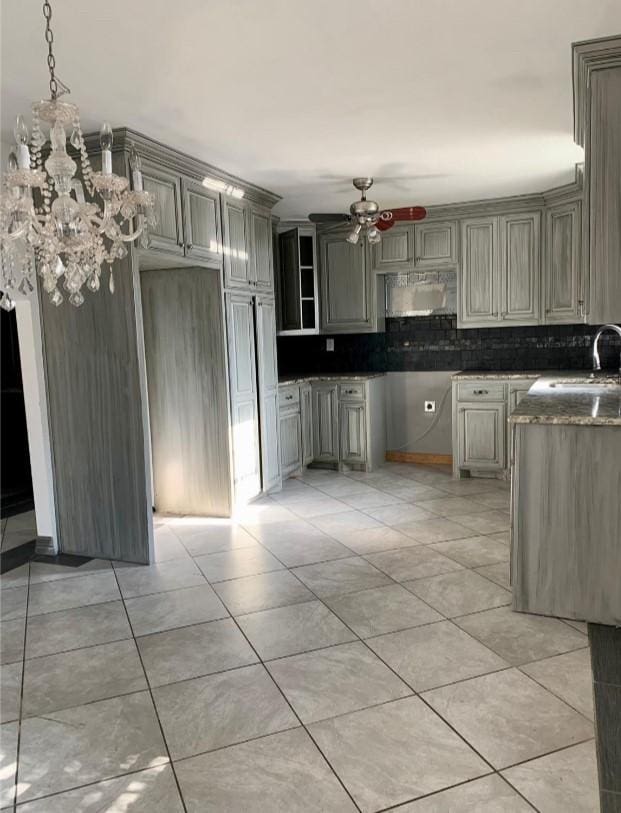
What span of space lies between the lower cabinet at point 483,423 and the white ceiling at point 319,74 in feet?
6.20

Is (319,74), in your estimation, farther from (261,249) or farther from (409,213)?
(261,249)

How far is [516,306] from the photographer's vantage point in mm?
5496

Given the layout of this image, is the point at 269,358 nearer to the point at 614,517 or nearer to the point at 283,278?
the point at 283,278

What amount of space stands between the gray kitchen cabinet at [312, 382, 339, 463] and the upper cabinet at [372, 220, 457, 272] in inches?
50.2

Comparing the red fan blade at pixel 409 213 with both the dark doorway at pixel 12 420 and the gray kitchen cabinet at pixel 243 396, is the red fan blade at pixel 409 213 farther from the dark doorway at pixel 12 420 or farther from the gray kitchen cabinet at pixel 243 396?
the dark doorway at pixel 12 420

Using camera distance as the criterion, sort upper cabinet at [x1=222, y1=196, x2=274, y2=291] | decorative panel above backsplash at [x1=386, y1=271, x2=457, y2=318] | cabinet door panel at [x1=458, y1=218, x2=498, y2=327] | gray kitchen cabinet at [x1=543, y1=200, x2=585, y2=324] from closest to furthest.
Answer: upper cabinet at [x1=222, y1=196, x2=274, y2=291] → gray kitchen cabinet at [x1=543, y1=200, x2=585, y2=324] → cabinet door panel at [x1=458, y1=218, x2=498, y2=327] → decorative panel above backsplash at [x1=386, y1=271, x2=457, y2=318]

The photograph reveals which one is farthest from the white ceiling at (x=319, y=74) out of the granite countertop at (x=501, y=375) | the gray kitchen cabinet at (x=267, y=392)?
the granite countertop at (x=501, y=375)

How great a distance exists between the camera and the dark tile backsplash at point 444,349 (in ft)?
18.5

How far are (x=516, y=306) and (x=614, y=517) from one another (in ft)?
10.5

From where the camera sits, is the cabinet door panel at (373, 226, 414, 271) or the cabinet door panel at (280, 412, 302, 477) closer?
the cabinet door panel at (280, 412, 302, 477)

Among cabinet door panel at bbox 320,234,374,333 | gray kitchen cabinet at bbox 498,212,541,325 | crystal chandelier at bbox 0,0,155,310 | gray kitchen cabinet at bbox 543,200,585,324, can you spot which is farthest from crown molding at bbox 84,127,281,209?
gray kitchen cabinet at bbox 543,200,585,324

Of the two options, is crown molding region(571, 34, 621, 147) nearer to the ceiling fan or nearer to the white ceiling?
the white ceiling

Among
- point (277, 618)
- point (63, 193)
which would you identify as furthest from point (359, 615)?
point (63, 193)

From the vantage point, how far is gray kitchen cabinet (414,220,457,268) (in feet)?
18.6
